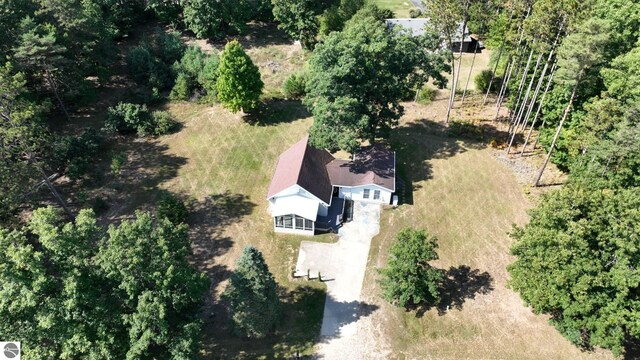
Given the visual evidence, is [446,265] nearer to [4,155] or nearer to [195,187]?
[195,187]

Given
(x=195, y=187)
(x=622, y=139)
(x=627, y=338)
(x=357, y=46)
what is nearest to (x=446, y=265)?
(x=627, y=338)

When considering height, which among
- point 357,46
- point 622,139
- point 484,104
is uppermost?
point 357,46

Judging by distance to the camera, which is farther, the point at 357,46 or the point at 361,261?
the point at 357,46

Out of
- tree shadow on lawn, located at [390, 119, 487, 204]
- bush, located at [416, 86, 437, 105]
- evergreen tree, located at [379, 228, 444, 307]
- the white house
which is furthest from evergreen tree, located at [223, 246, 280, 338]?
bush, located at [416, 86, 437, 105]

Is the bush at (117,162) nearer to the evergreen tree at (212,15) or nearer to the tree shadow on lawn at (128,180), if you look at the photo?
the tree shadow on lawn at (128,180)

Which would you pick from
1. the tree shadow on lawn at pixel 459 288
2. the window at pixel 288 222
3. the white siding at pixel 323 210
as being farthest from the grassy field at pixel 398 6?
the tree shadow on lawn at pixel 459 288

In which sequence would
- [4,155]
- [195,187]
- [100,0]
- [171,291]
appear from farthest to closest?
[100,0]
[195,187]
[4,155]
[171,291]
